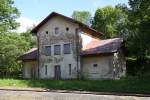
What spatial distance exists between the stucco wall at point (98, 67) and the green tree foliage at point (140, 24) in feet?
11.5

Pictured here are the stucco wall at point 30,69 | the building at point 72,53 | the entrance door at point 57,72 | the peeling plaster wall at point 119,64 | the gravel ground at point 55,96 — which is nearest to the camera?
the gravel ground at point 55,96

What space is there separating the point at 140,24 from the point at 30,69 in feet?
61.7

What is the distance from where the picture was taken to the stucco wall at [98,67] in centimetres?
3419

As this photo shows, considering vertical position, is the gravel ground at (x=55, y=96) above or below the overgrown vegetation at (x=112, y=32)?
below

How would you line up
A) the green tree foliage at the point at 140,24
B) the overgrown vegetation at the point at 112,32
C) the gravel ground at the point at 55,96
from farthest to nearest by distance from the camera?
the overgrown vegetation at the point at 112,32 < the green tree foliage at the point at 140,24 < the gravel ground at the point at 55,96

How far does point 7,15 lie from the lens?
145ft

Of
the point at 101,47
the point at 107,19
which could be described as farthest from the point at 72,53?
Result: the point at 107,19

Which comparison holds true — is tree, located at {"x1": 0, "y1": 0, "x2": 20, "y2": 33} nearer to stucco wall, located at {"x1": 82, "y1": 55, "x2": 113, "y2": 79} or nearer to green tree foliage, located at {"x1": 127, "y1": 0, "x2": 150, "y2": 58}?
stucco wall, located at {"x1": 82, "y1": 55, "x2": 113, "y2": 79}

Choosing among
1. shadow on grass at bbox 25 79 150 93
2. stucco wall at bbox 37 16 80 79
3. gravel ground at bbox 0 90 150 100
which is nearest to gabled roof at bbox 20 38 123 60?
stucco wall at bbox 37 16 80 79

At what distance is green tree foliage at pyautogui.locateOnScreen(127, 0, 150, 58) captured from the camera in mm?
28188

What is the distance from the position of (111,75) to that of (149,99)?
2347 centimetres

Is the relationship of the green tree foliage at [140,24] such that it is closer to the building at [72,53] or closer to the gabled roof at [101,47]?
the gabled roof at [101,47]

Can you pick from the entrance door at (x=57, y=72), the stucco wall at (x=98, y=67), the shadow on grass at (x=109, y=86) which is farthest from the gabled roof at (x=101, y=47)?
the shadow on grass at (x=109, y=86)

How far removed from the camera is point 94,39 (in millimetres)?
40531
